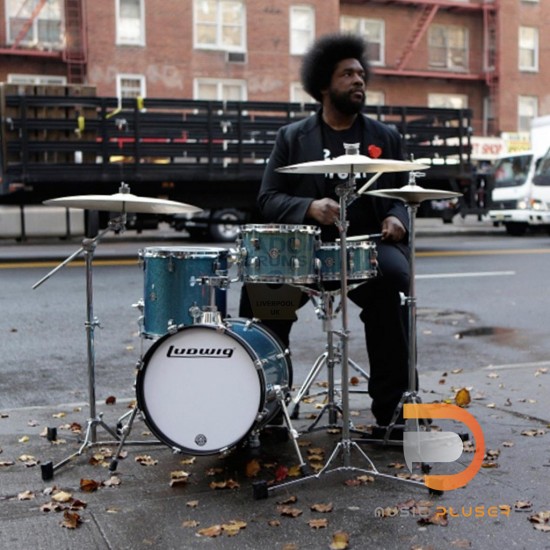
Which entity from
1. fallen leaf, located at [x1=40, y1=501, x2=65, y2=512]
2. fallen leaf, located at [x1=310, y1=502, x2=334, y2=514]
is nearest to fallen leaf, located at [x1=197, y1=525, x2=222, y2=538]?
fallen leaf, located at [x1=310, y1=502, x2=334, y2=514]

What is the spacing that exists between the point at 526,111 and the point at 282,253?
117 ft

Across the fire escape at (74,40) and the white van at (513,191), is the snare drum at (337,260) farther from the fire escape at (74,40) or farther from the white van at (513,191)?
the fire escape at (74,40)

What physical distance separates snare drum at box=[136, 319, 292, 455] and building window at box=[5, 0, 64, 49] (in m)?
27.3

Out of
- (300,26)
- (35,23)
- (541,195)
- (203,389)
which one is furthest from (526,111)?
(203,389)

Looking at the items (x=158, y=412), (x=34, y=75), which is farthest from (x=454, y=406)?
(x=34, y=75)

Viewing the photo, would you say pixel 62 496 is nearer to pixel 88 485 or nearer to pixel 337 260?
pixel 88 485

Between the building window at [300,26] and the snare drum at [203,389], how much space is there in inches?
1162

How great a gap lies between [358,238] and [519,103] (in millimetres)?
35042

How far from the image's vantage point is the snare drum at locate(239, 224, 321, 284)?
14.1 ft

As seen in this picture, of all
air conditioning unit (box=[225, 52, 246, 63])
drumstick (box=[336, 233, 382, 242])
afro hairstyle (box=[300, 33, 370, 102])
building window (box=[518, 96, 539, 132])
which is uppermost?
air conditioning unit (box=[225, 52, 246, 63])

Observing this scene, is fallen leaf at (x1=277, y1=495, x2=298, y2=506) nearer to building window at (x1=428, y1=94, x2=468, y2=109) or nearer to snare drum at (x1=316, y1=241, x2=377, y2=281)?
snare drum at (x1=316, y1=241, x2=377, y2=281)

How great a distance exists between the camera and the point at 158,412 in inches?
165

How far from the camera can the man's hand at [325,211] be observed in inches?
177

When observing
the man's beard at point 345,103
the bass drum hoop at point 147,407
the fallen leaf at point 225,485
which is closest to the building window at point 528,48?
the man's beard at point 345,103
